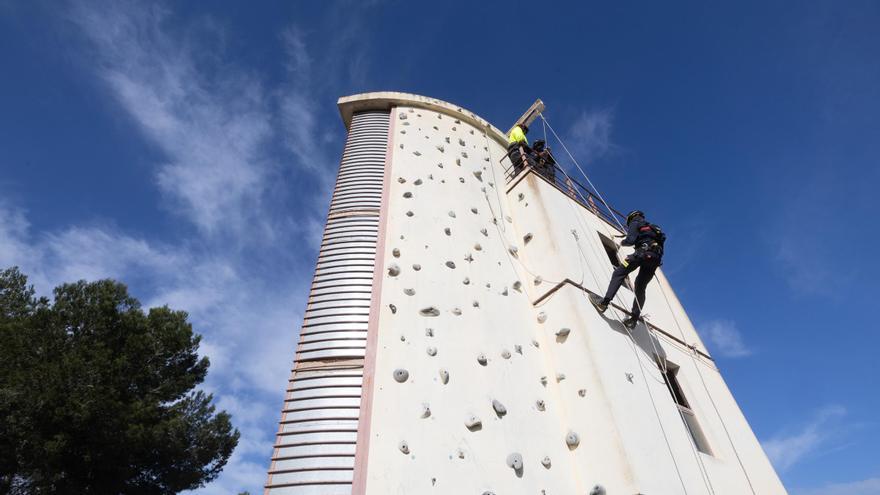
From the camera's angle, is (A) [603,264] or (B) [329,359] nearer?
(B) [329,359]

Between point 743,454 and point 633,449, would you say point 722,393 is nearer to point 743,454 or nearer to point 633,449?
point 743,454

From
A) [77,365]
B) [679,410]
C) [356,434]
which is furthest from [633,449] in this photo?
[77,365]

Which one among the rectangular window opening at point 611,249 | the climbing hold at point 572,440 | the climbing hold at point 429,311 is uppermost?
the rectangular window opening at point 611,249

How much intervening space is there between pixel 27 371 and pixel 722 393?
1521cm

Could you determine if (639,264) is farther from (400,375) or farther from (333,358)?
(333,358)

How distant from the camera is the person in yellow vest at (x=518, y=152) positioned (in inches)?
342

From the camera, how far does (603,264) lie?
7.32 meters

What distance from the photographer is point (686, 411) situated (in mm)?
5738

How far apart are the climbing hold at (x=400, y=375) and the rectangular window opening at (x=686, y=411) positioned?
3.71 m

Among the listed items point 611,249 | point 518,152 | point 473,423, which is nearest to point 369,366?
point 473,423

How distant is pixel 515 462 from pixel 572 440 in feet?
2.70

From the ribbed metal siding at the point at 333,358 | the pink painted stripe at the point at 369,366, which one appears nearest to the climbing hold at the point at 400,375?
the pink painted stripe at the point at 369,366

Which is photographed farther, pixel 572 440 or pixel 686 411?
pixel 686 411

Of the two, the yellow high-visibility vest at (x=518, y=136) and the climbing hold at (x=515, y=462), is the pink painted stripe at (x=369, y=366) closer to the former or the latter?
the climbing hold at (x=515, y=462)
